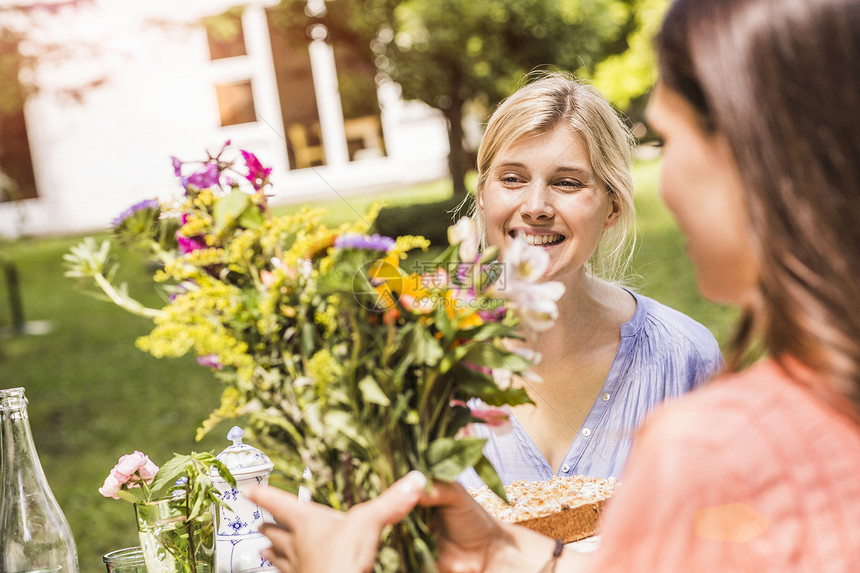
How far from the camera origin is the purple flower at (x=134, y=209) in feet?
4.07

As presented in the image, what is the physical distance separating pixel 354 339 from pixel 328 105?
12.1 metres

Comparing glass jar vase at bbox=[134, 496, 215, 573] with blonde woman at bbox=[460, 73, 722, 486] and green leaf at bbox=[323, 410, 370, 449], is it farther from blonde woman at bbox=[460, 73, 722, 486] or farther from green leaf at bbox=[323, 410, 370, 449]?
blonde woman at bbox=[460, 73, 722, 486]

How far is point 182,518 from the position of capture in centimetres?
151

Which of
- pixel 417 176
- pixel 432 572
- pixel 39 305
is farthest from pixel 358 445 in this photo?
pixel 417 176

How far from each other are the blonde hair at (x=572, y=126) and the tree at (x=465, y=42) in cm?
599

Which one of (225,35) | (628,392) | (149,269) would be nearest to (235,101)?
(225,35)

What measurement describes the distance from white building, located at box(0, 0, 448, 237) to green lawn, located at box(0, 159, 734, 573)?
2.27 m

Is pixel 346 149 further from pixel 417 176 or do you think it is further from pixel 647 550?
pixel 647 550

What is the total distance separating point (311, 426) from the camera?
105 centimetres

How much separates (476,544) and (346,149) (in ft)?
41.6

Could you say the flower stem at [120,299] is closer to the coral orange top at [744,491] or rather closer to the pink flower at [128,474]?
the pink flower at [128,474]

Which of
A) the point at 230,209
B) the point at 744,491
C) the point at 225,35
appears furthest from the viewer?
the point at 225,35

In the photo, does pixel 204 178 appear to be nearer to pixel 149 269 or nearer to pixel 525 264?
pixel 525 264

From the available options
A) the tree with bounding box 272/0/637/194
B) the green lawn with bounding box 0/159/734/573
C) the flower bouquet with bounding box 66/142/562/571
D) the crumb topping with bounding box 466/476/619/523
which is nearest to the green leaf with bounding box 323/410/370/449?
the flower bouquet with bounding box 66/142/562/571
